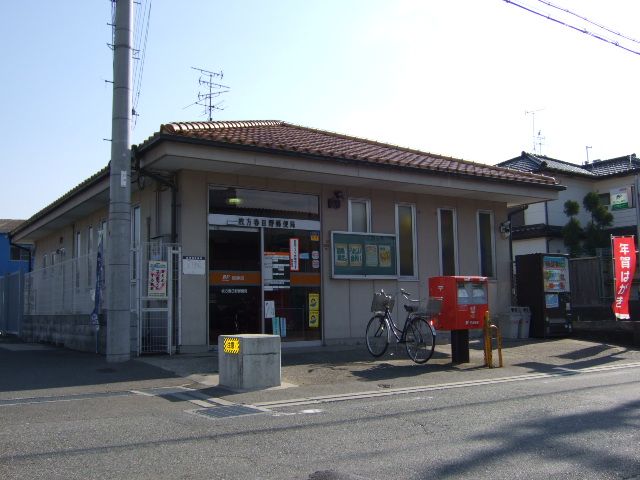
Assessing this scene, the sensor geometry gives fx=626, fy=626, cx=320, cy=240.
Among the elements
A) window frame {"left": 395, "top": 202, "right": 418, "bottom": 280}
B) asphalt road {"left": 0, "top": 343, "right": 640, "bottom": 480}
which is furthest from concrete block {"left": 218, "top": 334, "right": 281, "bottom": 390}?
window frame {"left": 395, "top": 202, "right": 418, "bottom": 280}

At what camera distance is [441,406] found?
7754mm

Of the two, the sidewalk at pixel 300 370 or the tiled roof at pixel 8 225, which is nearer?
the sidewalk at pixel 300 370

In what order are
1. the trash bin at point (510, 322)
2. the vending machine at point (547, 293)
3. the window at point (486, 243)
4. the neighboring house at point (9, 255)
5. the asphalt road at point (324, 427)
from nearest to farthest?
1. the asphalt road at point (324, 427)
2. the vending machine at point (547, 293)
3. the trash bin at point (510, 322)
4. the window at point (486, 243)
5. the neighboring house at point (9, 255)

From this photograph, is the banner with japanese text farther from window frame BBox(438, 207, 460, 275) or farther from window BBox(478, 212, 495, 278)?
window frame BBox(438, 207, 460, 275)

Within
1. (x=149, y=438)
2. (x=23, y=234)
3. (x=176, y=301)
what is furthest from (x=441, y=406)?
(x=23, y=234)

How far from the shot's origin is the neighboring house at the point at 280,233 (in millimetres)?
12578

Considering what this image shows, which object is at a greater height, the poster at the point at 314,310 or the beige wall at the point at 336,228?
the beige wall at the point at 336,228

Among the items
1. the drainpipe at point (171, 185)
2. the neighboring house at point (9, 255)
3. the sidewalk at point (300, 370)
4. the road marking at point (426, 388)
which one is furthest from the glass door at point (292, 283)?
the neighboring house at point (9, 255)

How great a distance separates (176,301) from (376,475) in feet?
27.5

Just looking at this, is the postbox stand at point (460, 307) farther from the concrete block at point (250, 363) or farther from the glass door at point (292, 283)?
the concrete block at point (250, 363)

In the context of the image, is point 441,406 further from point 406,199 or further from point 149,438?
point 406,199

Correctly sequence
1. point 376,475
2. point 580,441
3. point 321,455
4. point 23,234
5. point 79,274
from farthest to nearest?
point 23,234, point 79,274, point 580,441, point 321,455, point 376,475

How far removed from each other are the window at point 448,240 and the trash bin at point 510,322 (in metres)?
1.74

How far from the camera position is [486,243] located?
17.8m
